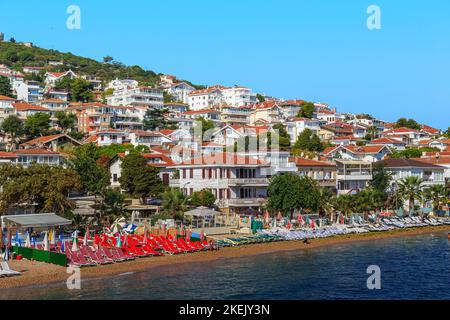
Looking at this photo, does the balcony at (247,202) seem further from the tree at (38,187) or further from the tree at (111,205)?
the tree at (38,187)

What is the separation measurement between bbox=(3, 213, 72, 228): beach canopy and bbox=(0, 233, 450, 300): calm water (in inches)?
336

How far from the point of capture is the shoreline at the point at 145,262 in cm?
3422

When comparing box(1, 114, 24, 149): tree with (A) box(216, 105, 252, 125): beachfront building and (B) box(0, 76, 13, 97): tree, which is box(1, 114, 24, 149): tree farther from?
(A) box(216, 105, 252, 125): beachfront building

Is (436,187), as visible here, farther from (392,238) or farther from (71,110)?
(71,110)

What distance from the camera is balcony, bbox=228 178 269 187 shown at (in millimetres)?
59062

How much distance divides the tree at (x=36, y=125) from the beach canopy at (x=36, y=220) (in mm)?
51529

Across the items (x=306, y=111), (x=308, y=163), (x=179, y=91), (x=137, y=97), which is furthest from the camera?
(x=179, y=91)

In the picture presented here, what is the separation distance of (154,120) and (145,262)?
71978mm

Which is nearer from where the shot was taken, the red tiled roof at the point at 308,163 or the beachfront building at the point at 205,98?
the red tiled roof at the point at 308,163

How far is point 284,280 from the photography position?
117 feet

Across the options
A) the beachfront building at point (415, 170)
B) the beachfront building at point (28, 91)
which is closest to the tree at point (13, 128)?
the beachfront building at point (28, 91)

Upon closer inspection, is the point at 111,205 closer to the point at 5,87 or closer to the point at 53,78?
the point at 5,87

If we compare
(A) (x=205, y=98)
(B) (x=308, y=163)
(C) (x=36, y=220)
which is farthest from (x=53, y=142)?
(A) (x=205, y=98)
